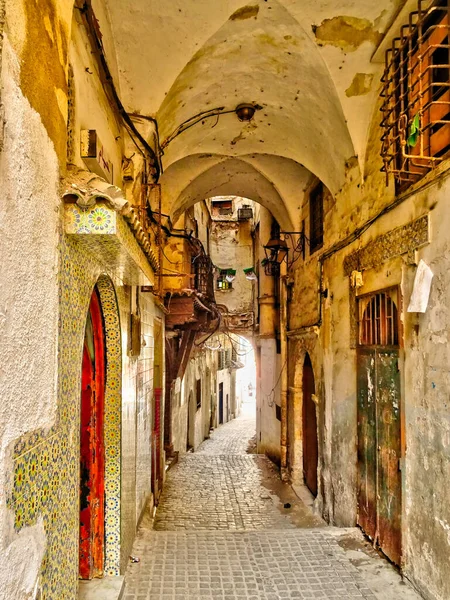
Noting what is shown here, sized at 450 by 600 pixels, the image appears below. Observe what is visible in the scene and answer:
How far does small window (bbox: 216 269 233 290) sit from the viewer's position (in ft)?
60.8

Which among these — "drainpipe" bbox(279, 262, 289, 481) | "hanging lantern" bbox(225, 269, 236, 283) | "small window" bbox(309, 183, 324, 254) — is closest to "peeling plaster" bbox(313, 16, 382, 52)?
"small window" bbox(309, 183, 324, 254)

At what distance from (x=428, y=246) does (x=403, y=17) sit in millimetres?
2671

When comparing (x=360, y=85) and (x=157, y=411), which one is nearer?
(x=360, y=85)

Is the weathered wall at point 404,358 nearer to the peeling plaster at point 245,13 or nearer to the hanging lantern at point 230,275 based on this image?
the peeling plaster at point 245,13

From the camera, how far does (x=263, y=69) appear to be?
6.07 metres

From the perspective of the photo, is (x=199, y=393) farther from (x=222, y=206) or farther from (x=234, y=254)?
(x=222, y=206)

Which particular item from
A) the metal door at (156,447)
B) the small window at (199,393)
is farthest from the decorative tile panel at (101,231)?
the small window at (199,393)

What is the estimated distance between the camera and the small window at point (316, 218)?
840 centimetres

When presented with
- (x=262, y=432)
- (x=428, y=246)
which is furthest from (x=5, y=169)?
(x=262, y=432)

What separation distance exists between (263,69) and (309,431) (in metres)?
6.79

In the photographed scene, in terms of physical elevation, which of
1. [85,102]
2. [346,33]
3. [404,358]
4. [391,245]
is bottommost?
[404,358]

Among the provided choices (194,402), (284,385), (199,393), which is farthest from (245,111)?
(199,393)

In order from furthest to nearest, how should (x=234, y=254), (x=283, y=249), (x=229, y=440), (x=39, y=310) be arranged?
(x=229, y=440), (x=234, y=254), (x=283, y=249), (x=39, y=310)

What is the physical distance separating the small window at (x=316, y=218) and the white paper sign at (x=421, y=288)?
418cm
